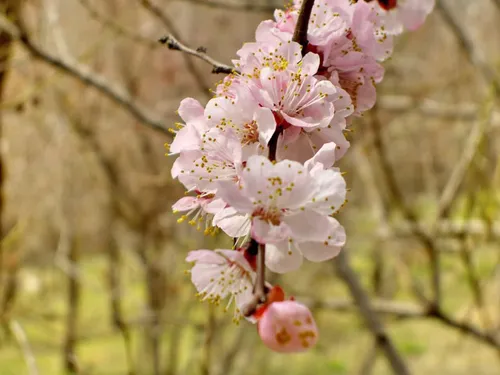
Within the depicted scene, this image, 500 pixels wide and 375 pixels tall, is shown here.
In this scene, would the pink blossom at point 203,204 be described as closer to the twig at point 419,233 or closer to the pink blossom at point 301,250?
the pink blossom at point 301,250

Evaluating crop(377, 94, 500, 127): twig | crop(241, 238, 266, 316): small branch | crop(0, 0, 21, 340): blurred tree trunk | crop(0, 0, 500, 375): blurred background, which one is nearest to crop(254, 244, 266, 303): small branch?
crop(241, 238, 266, 316): small branch

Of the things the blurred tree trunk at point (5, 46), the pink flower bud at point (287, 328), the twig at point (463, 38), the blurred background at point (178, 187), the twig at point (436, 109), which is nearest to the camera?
the pink flower bud at point (287, 328)

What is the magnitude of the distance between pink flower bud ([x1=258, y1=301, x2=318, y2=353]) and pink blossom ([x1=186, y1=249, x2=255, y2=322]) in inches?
2.4

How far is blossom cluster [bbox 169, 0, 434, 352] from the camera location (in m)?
0.34

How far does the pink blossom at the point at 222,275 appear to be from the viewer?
387mm

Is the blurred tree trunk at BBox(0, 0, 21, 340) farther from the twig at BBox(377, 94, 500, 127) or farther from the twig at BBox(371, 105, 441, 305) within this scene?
the twig at BBox(377, 94, 500, 127)

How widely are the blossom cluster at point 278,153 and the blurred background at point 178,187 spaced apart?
654 millimetres

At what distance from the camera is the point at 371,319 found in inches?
42.7

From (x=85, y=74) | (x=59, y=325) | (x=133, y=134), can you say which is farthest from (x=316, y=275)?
(x=59, y=325)

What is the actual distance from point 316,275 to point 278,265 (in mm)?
2343

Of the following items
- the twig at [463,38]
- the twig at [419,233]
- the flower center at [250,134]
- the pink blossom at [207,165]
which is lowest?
the twig at [419,233]

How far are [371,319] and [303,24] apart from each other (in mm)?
830

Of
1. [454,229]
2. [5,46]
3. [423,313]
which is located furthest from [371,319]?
[5,46]

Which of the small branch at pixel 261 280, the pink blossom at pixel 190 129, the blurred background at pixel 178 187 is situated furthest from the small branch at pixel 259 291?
the blurred background at pixel 178 187
